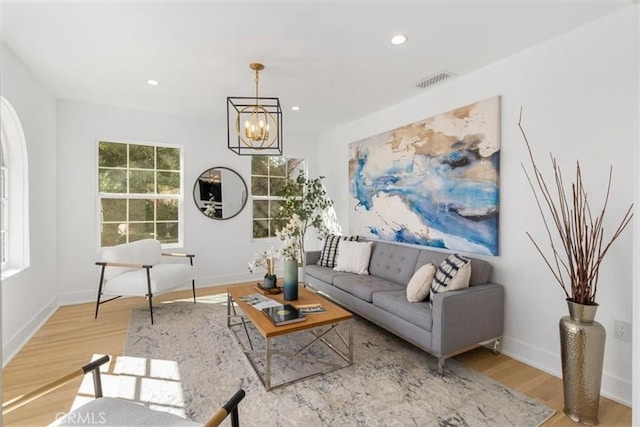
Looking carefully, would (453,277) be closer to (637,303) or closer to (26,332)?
(637,303)

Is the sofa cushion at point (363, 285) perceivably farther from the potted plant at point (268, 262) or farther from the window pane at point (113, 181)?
the window pane at point (113, 181)

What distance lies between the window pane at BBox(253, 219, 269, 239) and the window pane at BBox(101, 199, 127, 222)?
185 centimetres

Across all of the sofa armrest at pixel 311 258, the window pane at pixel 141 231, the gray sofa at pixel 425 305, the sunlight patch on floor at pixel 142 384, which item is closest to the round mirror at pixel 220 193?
the window pane at pixel 141 231

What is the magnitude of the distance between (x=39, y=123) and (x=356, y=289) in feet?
12.4

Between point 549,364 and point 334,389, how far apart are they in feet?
5.70

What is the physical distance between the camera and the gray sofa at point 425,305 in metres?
2.59

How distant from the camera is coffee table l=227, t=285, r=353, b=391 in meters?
2.42

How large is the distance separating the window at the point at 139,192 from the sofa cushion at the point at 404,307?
3185mm

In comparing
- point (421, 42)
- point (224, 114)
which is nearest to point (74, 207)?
point (224, 114)

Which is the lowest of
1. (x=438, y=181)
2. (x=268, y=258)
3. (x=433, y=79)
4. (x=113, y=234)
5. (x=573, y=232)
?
(x=268, y=258)

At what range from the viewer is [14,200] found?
3197mm

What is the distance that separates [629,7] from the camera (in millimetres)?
2238

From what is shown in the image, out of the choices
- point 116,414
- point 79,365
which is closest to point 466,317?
point 116,414

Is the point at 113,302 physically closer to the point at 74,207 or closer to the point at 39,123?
the point at 74,207
